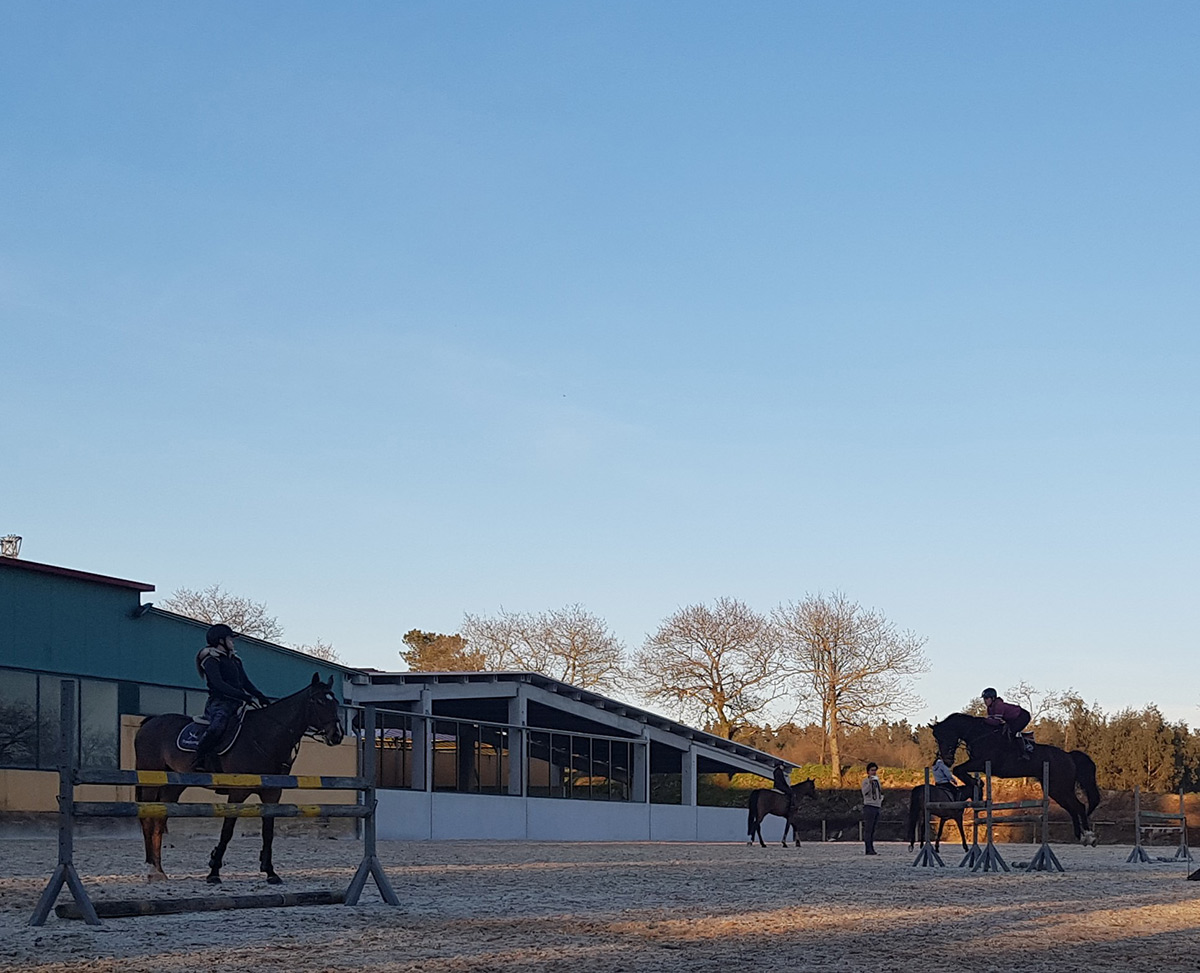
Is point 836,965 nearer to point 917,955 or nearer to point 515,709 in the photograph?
point 917,955

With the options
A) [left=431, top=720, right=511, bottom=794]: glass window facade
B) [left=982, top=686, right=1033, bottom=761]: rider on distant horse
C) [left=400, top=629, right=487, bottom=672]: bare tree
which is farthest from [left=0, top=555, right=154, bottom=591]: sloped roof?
[left=400, top=629, right=487, bottom=672]: bare tree

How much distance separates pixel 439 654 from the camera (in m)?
82.7

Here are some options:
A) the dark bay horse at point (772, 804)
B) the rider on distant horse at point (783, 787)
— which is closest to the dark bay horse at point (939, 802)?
the rider on distant horse at point (783, 787)

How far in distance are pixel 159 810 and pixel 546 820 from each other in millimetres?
31106

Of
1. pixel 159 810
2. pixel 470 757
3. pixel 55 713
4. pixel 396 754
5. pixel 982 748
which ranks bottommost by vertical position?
pixel 470 757

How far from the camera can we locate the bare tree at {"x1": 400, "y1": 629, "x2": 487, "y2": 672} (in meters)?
76.8

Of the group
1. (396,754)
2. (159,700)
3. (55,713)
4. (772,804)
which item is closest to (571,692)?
(396,754)

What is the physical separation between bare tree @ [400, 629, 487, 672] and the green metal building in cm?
4183

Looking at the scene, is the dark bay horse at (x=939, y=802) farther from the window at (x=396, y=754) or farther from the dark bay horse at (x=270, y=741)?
the window at (x=396, y=754)

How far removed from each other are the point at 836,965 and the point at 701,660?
58.9 metres

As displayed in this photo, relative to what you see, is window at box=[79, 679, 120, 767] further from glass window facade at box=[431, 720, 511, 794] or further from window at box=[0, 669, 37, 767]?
glass window facade at box=[431, 720, 511, 794]

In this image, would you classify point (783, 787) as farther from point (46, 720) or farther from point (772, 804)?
point (46, 720)

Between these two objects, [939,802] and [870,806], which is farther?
[870,806]

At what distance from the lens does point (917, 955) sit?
942 cm
